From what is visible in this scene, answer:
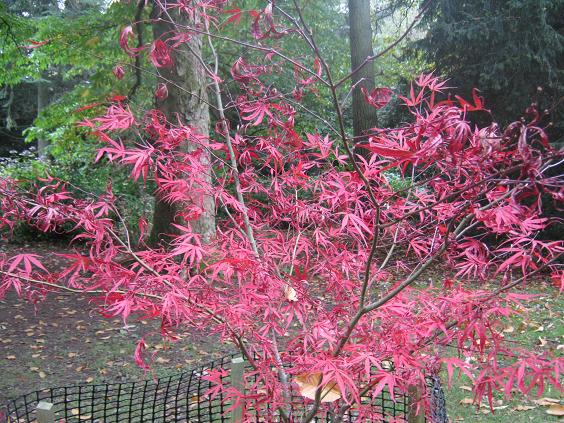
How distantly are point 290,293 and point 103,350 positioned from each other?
3547mm

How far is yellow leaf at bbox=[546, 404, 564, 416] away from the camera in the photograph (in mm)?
3446

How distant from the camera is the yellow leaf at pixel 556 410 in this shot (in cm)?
345

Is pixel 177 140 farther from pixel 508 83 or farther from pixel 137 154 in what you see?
pixel 508 83

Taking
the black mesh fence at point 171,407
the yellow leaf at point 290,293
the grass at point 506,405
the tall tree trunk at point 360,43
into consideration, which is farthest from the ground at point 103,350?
the tall tree trunk at point 360,43

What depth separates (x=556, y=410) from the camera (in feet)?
11.4

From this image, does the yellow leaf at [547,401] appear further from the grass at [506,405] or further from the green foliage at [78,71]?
the green foliage at [78,71]

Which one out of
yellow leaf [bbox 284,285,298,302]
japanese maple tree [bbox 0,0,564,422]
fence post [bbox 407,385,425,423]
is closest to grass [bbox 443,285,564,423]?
fence post [bbox 407,385,425,423]

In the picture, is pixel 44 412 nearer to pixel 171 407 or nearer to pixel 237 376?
pixel 237 376

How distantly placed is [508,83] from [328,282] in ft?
24.1

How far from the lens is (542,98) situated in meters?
8.01

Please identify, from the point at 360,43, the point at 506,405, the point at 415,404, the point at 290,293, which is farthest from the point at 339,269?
the point at 360,43

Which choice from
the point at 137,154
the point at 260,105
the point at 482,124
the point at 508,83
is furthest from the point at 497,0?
the point at 137,154

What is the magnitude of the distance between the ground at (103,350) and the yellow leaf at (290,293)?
2052mm

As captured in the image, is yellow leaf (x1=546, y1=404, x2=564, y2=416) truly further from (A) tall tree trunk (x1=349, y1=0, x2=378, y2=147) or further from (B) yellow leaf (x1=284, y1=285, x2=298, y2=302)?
(A) tall tree trunk (x1=349, y1=0, x2=378, y2=147)
